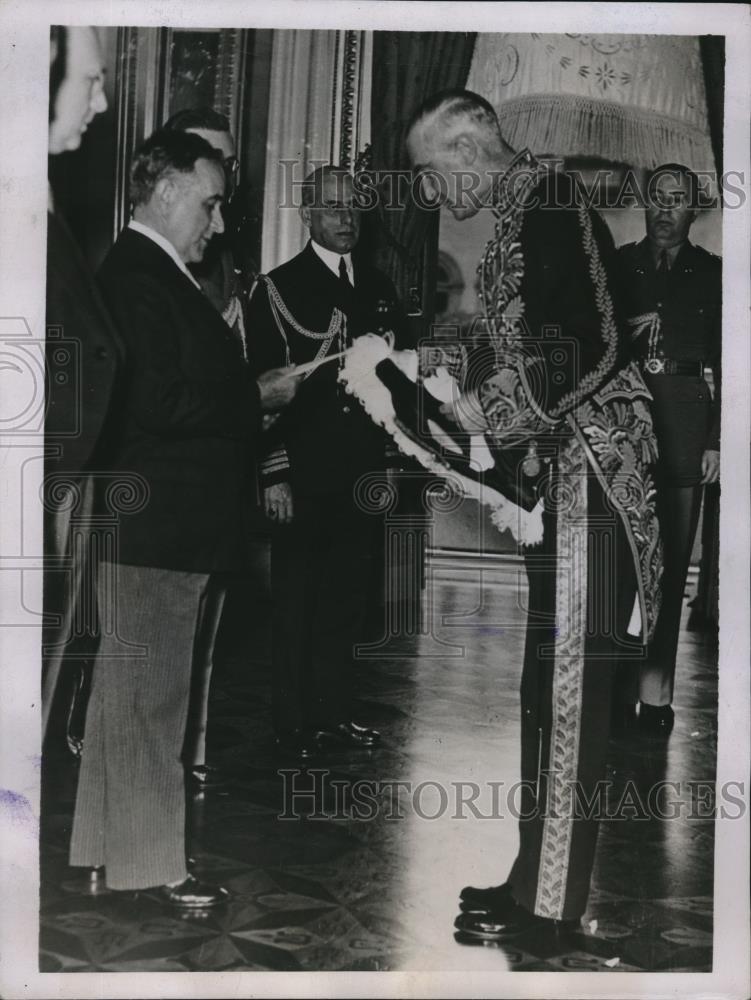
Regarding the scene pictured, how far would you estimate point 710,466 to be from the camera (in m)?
2.48

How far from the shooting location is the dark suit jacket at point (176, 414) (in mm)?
2295

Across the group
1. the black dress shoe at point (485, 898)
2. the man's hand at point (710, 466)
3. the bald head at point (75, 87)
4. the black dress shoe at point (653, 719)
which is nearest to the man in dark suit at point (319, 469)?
the black dress shoe at point (485, 898)

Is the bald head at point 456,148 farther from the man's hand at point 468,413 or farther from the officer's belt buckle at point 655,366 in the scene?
the officer's belt buckle at point 655,366

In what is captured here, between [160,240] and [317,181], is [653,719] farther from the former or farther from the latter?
[160,240]

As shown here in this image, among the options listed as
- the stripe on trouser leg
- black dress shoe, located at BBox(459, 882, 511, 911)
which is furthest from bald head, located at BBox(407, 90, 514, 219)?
black dress shoe, located at BBox(459, 882, 511, 911)

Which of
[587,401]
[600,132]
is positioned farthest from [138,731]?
[600,132]

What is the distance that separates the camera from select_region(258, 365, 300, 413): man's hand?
2375 millimetres

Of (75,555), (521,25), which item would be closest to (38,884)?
(75,555)

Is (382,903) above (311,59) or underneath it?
underneath

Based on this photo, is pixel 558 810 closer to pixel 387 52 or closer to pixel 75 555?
pixel 75 555

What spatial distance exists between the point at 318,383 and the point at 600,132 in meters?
0.86

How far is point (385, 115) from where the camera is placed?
2402 mm

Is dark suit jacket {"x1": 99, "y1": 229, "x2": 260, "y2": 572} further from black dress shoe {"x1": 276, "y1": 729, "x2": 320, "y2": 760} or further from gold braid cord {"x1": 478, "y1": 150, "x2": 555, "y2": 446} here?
gold braid cord {"x1": 478, "y1": 150, "x2": 555, "y2": 446}

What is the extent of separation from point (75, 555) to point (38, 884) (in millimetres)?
739
